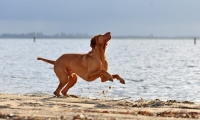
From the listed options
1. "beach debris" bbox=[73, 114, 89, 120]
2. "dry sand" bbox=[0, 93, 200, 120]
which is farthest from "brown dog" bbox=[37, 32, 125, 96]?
"beach debris" bbox=[73, 114, 89, 120]

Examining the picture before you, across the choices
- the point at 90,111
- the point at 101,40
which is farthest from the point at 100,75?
the point at 90,111

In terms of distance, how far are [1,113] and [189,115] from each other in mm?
3054

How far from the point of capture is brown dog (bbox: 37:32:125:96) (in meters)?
10.7

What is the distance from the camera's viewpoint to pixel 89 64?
10891 mm

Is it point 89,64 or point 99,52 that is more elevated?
point 99,52

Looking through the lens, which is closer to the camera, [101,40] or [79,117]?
[79,117]

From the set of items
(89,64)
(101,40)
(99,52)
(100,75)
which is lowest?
(100,75)

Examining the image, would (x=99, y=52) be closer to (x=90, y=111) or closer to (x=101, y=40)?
(x=101, y=40)

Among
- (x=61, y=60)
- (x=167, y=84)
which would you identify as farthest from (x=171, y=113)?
(x=167, y=84)

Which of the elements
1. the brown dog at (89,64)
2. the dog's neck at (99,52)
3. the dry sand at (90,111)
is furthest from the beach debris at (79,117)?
the dog's neck at (99,52)

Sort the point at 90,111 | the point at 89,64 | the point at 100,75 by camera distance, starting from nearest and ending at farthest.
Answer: the point at 90,111 < the point at 100,75 < the point at 89,64

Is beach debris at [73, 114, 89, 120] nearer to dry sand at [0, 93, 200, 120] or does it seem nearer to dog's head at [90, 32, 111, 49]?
dry sand at [0, 93, 200, 120]

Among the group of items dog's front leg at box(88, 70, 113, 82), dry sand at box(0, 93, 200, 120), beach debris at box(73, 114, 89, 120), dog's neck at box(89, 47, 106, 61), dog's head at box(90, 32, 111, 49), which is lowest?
dry sand at box(0, 93, 200, 120)

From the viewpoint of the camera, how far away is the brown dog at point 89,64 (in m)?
10.7
